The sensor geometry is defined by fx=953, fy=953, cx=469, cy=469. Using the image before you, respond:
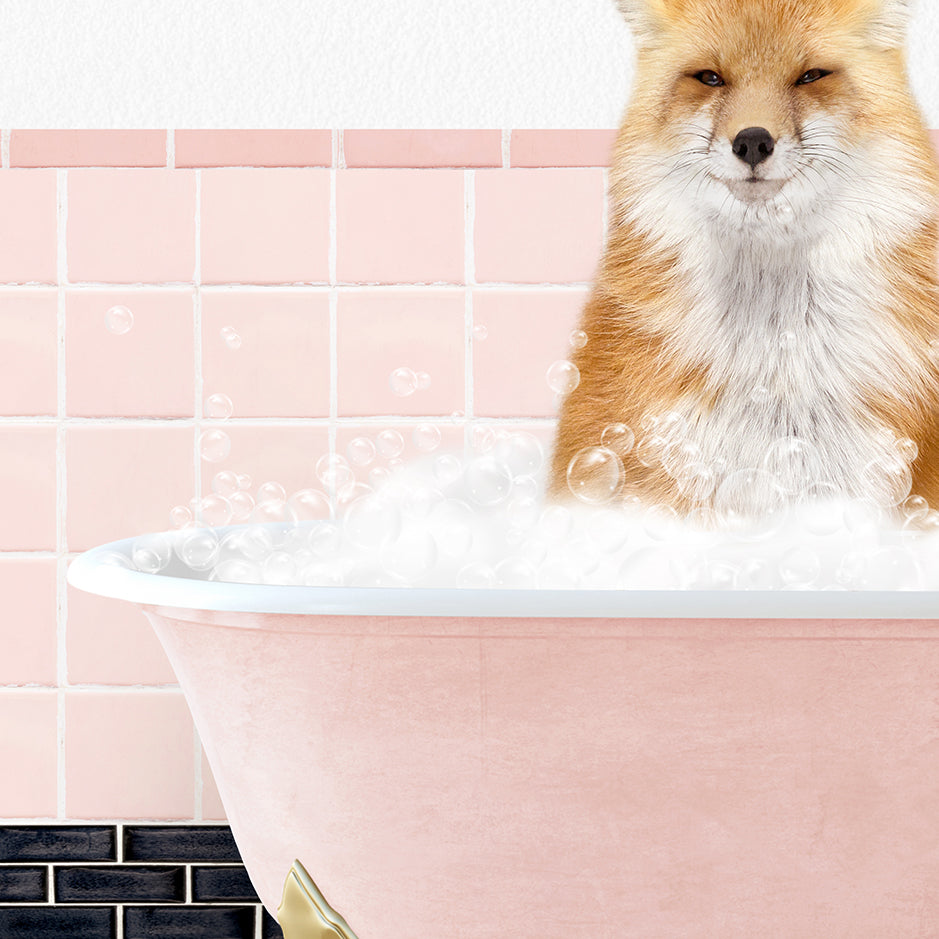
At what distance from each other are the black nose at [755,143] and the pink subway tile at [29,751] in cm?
118

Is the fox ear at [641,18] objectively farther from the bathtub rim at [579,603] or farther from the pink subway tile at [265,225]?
the bathtub rim at [579,603]

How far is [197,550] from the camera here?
3.51ft

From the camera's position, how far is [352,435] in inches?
54.0

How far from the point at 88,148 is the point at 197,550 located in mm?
658

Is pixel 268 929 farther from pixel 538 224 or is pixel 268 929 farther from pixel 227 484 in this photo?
pixel 538 224

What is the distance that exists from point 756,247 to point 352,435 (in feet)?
2.00

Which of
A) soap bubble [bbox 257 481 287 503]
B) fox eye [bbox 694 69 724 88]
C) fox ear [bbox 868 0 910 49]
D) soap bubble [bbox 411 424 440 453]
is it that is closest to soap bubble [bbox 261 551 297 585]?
soap bubble [bbox 257 481 287 503]

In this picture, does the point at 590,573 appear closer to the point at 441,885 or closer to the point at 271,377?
the point at 441,885

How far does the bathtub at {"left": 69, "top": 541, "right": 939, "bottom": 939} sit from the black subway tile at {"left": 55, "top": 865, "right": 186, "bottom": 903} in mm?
692

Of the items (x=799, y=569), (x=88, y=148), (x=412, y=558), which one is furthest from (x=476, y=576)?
(x=88, y=148)

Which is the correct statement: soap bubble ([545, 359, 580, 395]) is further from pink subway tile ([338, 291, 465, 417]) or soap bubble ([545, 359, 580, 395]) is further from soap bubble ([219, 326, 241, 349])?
soap bubble ([219, 326, 241, 349])

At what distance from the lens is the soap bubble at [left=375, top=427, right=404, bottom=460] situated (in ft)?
4.35

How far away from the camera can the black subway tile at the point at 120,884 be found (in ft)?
4.54

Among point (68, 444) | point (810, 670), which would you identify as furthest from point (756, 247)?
point (68, 444)
